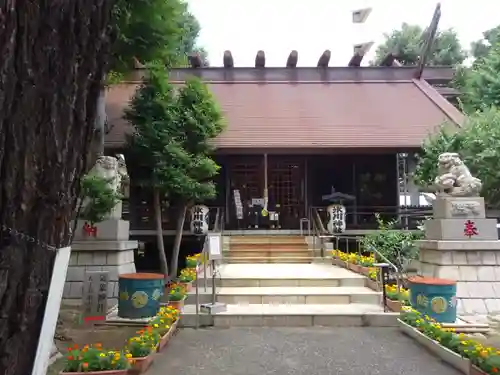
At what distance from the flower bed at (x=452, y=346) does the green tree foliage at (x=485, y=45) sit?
838 inches

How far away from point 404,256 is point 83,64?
10923 mm

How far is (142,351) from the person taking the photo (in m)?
4.92

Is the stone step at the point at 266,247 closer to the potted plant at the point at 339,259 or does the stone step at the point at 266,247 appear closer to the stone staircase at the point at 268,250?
the stone staircase at the point at 268,250

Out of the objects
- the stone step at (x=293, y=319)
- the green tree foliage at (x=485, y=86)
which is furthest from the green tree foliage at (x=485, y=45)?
the stone step at (x=293, y=319)

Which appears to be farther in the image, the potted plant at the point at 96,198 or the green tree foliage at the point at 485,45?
the green tree foliage at the point at 485,45

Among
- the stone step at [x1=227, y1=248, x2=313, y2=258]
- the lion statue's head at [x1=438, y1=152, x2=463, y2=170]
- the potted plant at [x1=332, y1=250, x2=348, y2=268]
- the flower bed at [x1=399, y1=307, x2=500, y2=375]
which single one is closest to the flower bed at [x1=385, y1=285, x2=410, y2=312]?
the flower bed at [x1=399, y1=307, x2=500, y2=375]

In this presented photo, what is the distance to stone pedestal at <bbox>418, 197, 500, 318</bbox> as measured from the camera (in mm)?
8023

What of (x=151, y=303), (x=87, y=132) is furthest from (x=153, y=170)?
(x=87, y=132)

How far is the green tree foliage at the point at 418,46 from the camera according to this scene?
2866 centimetres

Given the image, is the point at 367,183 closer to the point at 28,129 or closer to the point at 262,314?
the point at 262,314

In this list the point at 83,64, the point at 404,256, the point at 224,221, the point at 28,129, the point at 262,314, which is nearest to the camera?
the point at 28,129

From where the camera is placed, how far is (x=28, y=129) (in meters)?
1.21

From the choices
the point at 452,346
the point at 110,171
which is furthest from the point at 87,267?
the point at 452,346

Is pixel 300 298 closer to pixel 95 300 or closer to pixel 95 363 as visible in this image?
pixel 95 300
